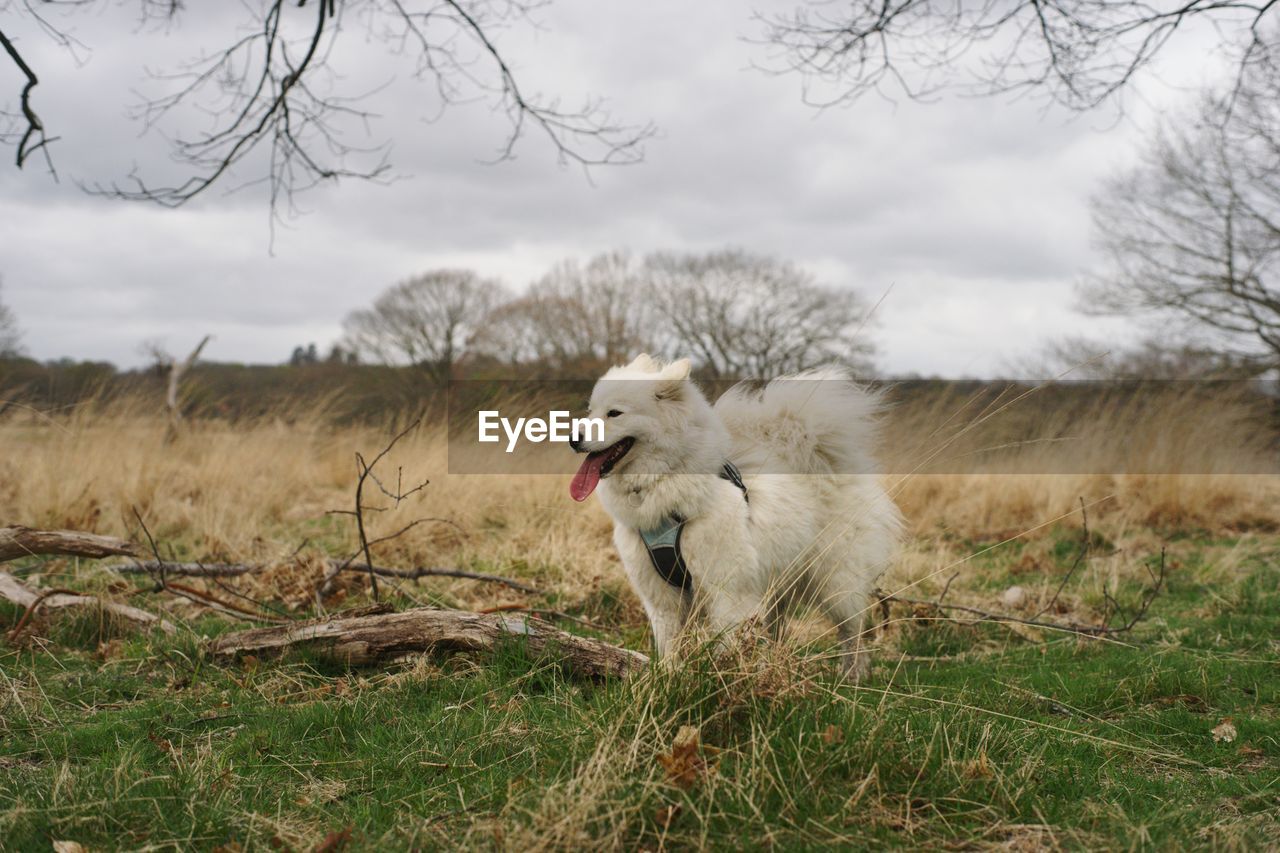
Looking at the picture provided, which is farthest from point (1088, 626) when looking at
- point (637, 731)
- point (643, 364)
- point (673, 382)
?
point (637, 731)

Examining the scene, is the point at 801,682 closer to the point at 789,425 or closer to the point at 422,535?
the point at 789,425

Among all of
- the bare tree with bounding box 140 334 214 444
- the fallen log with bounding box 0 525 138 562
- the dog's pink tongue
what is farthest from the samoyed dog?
the bare tree with bounding box 140 334 214 444

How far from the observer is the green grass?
2.22 m

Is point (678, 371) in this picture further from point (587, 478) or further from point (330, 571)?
point (330, 571)

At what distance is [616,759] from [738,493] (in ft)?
6.04

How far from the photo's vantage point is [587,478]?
3.88 meters

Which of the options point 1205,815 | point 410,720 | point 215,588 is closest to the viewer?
point 1205,815

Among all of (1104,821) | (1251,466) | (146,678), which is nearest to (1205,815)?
(1104,821)

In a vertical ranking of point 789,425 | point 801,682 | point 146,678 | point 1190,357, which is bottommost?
point 146,678

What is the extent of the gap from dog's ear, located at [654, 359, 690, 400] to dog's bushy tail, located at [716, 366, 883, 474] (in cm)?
Answer: 51

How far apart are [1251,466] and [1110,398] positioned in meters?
2.89

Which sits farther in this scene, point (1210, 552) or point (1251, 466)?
point (1251, 466)

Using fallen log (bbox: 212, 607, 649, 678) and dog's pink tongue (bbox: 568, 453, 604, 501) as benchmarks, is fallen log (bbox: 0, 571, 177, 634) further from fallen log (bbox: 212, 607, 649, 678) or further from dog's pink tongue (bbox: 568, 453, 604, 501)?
dog's pink tongue (bbox: 568, 453, 604, 501)

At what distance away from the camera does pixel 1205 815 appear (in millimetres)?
2438
